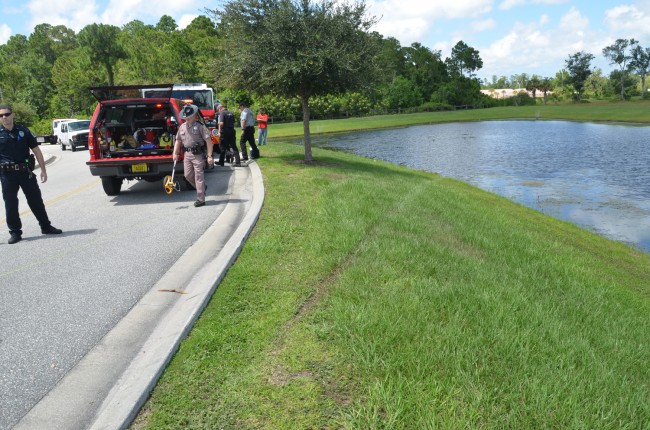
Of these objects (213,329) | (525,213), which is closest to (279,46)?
(525,213)

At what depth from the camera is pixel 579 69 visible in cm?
12838

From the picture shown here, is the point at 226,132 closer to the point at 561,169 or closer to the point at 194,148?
the point at 194,148

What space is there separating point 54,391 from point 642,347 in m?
5.03

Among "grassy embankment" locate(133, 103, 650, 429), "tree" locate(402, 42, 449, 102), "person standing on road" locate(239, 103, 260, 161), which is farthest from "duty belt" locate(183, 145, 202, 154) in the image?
"tree" locate(402, 42, 449, 102)

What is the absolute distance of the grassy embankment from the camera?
3.00m

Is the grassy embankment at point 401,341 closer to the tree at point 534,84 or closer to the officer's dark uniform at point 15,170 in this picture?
the officer's dark uniform at point 15,170

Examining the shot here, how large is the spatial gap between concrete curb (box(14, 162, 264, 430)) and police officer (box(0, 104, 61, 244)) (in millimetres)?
3206

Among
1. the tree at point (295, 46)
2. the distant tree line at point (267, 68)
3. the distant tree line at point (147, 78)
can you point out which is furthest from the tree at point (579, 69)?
the tree at point (295, 46)

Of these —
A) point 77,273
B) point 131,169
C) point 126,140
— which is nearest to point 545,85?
point 126,140

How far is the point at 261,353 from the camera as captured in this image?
3656 millimetres

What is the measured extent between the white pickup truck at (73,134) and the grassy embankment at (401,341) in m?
27.0

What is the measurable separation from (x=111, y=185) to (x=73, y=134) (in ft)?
73.7

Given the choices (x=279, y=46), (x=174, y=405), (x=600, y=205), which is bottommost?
(x=600, y=205)

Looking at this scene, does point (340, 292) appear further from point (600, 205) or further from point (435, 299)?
point (600, 205)
